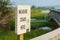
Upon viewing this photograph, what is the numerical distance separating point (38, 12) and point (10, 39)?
1.88 m

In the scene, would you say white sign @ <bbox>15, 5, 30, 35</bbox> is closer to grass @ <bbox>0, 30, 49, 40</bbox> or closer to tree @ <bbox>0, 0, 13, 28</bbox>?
grass @ <bbox>0, 30, 49, 40</bbox>

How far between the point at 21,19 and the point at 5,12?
4016mm

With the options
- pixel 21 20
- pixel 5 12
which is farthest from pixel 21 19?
pixel 5 12

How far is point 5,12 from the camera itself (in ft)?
21.6

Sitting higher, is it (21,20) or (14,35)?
(21,20)

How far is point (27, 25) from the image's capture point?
2699 millimetres

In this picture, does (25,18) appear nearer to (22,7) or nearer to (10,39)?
(22,7)

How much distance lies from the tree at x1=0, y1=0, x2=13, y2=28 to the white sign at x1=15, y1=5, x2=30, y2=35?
3778 millimetres

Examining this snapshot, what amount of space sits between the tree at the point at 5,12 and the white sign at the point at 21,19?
3.78 metres

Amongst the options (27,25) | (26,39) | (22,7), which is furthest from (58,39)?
(26,39)

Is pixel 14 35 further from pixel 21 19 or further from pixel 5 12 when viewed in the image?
pixel 21 19

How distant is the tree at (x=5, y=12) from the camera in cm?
646

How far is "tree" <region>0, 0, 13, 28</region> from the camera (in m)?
6.46

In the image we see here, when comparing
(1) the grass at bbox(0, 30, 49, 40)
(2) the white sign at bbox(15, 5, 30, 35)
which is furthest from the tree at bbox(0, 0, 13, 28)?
(2) the white sign at bbox(15, 5, 30, 35)
